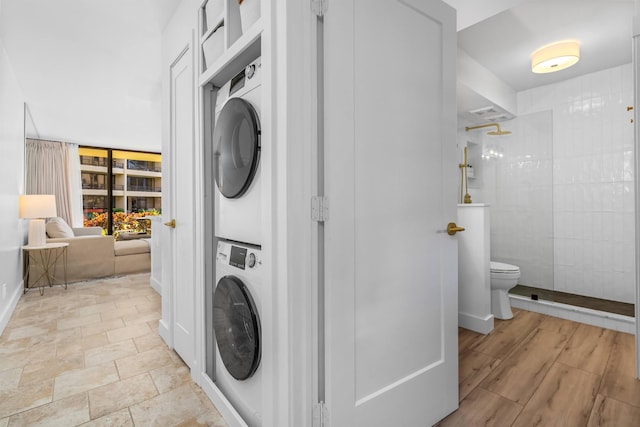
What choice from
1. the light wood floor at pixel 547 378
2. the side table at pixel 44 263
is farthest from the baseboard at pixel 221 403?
the side table at pixel 44 263

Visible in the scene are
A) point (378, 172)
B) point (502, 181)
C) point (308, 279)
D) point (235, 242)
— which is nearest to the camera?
point (308, 279)

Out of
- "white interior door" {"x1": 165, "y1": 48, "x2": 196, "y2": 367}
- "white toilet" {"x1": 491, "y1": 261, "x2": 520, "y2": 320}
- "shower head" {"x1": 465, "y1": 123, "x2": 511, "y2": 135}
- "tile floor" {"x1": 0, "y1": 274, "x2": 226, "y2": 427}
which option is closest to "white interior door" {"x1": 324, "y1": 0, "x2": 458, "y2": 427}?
"tile floor" {"x1": 0, "y1": 274, "x2": 226, "y2": 427}

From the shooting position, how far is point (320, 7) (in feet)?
3.90

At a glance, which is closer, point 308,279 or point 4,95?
point 308,279

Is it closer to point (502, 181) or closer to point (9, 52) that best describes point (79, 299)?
point (9, 52)

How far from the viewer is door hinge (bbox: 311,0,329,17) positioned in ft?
3.87

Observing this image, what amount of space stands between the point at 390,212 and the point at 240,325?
0.84 metres

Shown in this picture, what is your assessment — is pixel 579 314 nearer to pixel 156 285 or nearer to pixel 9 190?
pixel 156 285

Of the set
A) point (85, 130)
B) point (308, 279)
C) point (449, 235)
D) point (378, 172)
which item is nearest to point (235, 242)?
point (308, 279)

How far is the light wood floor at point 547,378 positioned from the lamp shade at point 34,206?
4.78 m

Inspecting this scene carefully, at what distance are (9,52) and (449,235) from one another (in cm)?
399

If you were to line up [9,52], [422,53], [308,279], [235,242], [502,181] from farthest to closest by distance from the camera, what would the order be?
[502,181], [9,52], [235,242], [422,53], [308,279]

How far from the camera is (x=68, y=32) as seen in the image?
8.26 ft

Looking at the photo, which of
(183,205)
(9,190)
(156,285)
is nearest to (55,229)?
(9,190)
